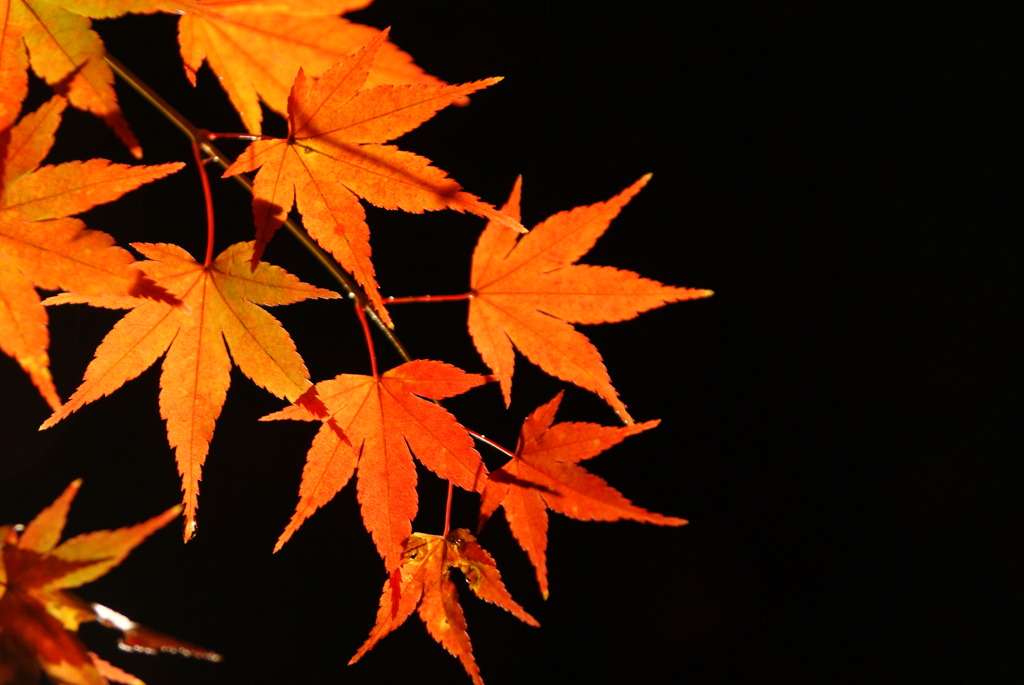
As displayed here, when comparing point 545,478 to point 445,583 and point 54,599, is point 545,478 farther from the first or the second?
point 54,599

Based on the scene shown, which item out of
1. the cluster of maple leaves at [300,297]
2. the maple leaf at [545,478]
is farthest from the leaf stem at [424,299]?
the maple leaf at [545,478]

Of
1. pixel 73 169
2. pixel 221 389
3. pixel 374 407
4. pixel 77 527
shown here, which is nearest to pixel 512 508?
pixel 374 407

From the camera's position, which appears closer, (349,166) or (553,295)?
(349,166)

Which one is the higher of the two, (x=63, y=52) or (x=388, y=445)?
(x=63, y=52)

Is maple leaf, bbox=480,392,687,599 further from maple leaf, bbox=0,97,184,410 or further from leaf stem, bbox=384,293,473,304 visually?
maple leaf, bbox=0,97,184,410

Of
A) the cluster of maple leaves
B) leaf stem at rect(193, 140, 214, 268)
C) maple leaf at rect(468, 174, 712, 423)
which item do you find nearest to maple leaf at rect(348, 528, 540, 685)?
the cluster of maple leaves

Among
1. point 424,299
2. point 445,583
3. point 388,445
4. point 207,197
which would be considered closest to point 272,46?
point 207,197
